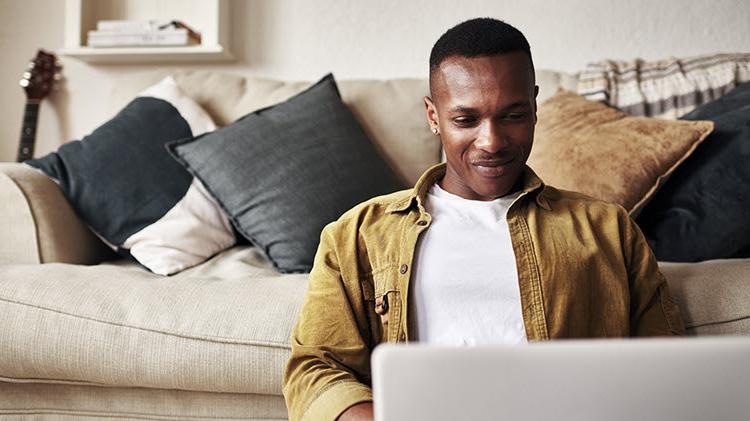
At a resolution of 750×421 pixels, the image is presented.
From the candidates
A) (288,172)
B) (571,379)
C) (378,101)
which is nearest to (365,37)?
(378,101)

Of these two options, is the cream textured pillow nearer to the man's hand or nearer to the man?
the man

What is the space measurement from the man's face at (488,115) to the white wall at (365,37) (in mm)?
1374

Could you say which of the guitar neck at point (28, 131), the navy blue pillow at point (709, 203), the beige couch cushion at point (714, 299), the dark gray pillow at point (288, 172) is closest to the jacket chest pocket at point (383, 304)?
the beige couch cushion at point (714, 299)

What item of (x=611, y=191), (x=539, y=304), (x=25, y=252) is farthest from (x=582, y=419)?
(x=25, y=252)

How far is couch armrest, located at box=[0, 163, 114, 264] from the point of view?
1.57 m

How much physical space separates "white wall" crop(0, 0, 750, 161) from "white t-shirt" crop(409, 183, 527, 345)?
4.64 ft

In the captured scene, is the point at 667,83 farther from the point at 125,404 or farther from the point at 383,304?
the point at 125,404

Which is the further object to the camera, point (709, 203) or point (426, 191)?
point (709, 203)

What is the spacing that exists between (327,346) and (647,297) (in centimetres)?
45

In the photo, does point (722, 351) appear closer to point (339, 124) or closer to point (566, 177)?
point (566, 177)

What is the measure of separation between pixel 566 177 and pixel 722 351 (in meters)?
1.11

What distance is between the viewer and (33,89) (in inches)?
97.2

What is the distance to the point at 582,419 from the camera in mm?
503

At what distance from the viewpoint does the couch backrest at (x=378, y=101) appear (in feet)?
6.36
